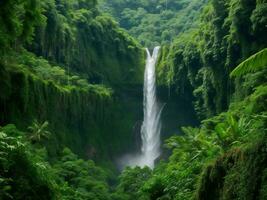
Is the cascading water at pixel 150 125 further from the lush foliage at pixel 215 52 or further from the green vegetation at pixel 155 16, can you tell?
the green vegetation at pixel 155 16

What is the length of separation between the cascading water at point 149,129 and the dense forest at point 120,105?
489 mm

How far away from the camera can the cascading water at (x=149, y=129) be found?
38.6 metres

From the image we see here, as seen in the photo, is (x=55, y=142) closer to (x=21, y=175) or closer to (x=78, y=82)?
(x=78, y=82)

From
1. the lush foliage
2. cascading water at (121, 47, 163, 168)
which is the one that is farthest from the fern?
cascading water at (121, 47, 163, 168)

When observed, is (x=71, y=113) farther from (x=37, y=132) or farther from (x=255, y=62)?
(x=255, y=62)

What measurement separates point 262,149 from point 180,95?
97.2 ft

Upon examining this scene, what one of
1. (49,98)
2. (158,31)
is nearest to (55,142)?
(49,98)

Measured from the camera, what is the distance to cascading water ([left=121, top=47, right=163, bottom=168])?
1519 inches

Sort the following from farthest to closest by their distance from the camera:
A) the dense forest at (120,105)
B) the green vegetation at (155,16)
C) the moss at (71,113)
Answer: the green vegetation at (155,16)
the moss at (71,113)
the dense forest at (120,105)

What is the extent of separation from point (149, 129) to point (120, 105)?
120 inches

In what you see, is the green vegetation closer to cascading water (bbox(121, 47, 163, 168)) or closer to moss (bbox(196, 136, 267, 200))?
cascading water (bbox(121, 47, 163, 168))

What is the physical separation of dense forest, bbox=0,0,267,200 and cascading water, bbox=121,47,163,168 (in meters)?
0.49

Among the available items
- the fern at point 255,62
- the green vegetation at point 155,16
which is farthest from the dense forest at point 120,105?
the green vegetation at point 155,16

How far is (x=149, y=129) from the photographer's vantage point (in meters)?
40.2
